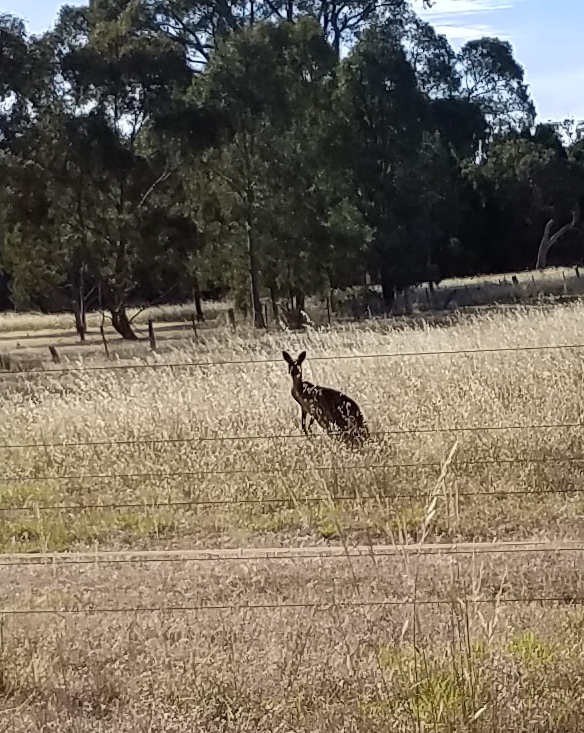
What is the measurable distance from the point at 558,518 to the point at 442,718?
339cm

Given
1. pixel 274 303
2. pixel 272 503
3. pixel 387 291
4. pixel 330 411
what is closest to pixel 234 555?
pixel 272 503

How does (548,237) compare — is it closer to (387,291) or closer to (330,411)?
(387,291)

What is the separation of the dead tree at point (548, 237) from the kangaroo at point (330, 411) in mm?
44698

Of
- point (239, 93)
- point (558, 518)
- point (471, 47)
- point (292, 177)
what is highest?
point (471, 47)

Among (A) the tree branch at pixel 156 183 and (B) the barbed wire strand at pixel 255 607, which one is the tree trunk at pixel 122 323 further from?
(B) the barbed wire strand at pixel 255 607

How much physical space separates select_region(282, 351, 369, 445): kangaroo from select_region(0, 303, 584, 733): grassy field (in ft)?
0.44

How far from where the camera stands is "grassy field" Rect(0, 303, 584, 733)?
4324 millimetres

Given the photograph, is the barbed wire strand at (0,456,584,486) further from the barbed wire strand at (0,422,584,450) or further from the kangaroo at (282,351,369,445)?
the kangaroo at (282,351,369,445)

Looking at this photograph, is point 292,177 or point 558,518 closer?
point 558,518

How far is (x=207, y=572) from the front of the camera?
6.38 metres

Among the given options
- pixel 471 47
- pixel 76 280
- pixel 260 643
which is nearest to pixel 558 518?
pixel 260 643

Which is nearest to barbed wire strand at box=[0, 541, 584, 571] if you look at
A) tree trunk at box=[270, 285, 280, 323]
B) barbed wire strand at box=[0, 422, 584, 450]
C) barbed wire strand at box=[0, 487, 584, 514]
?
barbed wire strand at box=[0, 487, 584, 514]

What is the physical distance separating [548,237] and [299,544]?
47.2 metres

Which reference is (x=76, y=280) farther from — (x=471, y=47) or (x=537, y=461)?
(x=537, y=461)
